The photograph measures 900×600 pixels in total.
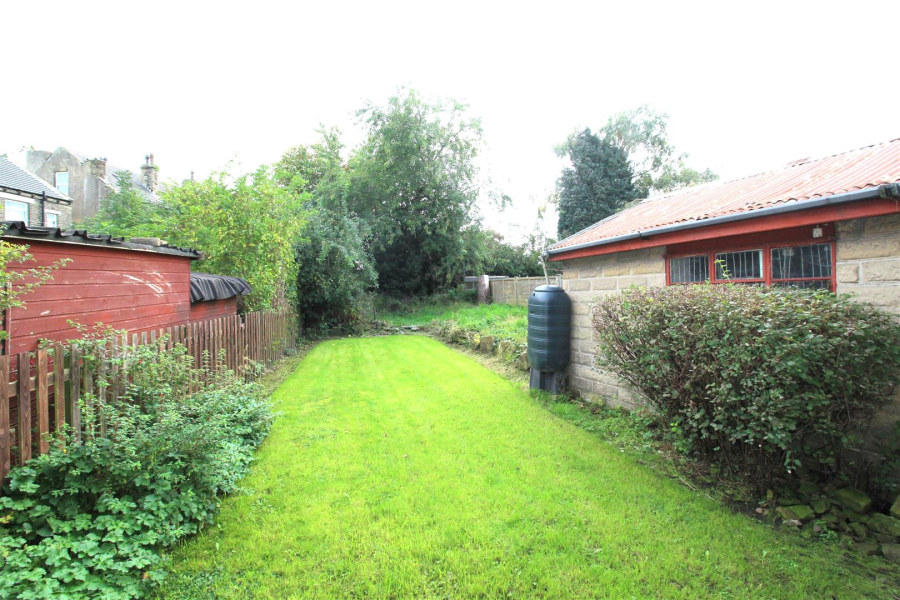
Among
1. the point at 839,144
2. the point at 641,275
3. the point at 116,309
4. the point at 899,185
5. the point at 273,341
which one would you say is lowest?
the point at 273,341

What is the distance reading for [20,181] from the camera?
17078 millimetres

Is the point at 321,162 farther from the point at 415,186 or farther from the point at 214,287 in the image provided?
the point at 214,287

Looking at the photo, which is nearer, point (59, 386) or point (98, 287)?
point (59, 386)

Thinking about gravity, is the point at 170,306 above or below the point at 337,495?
above

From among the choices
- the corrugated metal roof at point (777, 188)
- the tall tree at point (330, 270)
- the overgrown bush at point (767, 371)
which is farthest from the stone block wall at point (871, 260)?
the tall tree at point (330, 270)

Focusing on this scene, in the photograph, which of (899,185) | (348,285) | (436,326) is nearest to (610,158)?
(436,326)

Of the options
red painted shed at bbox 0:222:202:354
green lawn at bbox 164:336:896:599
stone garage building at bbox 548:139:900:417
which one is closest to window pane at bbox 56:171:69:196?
red painted shed at bbox 0:222:202:354

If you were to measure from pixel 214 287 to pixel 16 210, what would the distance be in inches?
635

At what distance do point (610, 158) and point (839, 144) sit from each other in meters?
23.3

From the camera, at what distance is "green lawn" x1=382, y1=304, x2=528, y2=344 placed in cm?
1201

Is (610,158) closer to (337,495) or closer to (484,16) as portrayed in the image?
(484,16)

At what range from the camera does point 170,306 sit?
226 inches

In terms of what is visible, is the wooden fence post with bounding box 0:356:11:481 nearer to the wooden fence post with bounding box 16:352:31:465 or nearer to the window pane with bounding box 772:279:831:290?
the wooden fence post with bounding box 16:352:31:465

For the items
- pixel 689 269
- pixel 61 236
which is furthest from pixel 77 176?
pixel 689 269
